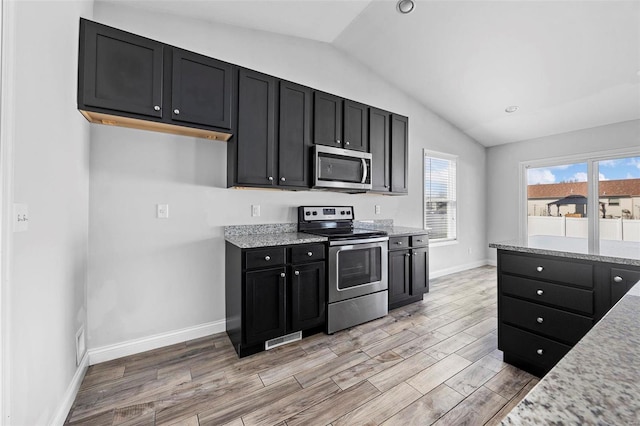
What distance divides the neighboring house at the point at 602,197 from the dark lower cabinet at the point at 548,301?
3.85m

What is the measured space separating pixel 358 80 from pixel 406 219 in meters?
2.19

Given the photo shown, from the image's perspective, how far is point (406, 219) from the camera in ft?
14.3

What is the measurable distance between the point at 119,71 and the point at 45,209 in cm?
113

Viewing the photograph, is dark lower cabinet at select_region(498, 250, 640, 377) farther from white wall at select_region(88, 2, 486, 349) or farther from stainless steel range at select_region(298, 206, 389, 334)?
white wall at select_region(88, 2, 486, 349)

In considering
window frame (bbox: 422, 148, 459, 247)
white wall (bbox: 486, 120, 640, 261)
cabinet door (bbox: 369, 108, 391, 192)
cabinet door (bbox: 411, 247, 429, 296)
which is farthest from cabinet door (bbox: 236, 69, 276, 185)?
white wall (bbox: 486, 120, 640, 261)

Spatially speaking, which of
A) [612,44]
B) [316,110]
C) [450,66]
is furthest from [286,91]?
[612,44]

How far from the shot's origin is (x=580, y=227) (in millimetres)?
4688

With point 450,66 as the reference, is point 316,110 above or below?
below

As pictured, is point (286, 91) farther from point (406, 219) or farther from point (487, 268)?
point (487, 268)

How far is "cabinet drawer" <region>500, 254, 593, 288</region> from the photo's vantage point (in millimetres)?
1802

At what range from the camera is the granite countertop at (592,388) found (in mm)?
375

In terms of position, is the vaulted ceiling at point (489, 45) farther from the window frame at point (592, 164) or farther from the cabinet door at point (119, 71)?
the cabinet door at point (119, 71)

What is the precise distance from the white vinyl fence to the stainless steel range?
3.92 meters

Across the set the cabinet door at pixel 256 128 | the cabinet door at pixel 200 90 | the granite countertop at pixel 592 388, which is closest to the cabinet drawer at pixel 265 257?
the cabinet door at pixel 256 128
